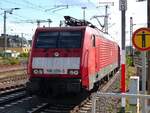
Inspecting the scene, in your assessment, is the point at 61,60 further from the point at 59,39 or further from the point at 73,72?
the point at 59,39

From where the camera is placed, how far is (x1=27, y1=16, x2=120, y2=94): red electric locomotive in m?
14.0

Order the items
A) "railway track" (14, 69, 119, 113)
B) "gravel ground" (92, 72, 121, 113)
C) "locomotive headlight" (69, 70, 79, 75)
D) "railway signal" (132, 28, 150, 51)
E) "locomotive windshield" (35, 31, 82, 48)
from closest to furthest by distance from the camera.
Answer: "railway signal" (132, 28, 150, 51) → "gravel ground" (92, 72, 121, 113) → "railway track" (14, 69, 119, 113) → "locomotive headlight" (69, 70, 79, 75) → "locomotive windshield" (35, 31, 82, 48)

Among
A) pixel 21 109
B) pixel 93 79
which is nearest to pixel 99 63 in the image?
pixel 93 79

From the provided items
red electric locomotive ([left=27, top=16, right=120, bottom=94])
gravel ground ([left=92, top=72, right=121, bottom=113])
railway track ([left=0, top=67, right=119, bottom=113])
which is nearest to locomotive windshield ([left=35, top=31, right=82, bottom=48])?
red electric locomotive ([left=27, top=16, right=120, bottom=94])

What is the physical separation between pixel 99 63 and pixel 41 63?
365 cm

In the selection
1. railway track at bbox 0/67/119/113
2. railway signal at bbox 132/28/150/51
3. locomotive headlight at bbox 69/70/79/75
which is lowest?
railway track at bbox 0/67/119/113

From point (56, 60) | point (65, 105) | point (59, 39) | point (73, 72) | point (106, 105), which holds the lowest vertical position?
point (65, 105)

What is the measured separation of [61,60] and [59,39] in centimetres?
91

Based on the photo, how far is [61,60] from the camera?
1434 centimetres

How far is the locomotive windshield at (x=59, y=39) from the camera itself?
14.7 metres

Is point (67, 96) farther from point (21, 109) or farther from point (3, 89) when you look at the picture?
point (3, 89)

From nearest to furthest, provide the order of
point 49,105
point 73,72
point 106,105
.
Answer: point 106,105 → point 73,72 → point 49,105

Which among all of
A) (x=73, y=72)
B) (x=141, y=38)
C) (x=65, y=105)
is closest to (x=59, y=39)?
(x=73, y=72)

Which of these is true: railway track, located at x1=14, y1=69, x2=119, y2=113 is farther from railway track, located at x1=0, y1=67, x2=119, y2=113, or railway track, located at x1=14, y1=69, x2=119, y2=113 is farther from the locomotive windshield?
the locomotive windshield
